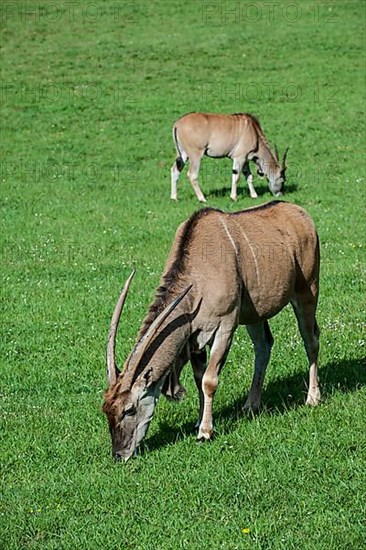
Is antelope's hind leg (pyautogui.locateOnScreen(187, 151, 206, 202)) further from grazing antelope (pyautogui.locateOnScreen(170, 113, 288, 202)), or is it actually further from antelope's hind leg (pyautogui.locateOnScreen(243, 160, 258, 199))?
antelope's hind leg (pyautogui.locateOnScreen(243, 160, 258, 199))

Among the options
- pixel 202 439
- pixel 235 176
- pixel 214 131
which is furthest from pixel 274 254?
pixel 214 131

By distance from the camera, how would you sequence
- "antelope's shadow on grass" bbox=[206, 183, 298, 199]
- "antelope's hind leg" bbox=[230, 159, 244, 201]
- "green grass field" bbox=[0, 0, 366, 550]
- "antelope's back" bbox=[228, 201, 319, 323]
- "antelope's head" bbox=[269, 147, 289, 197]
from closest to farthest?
"green grass field" bbox=[0, 0, 366, 550]
"antelope's back" bbox=[228, 201, 319, 323]
"antelope's hind leg" bbox=[230, 159, 244, 201]
"antelope's head" bbox=[269, 147, 289, 197]
"antelope's shadow on grass" bbox=[206, 183, 298, 199]

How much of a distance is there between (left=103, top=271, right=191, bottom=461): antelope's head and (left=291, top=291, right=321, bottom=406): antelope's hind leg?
1.68 metres

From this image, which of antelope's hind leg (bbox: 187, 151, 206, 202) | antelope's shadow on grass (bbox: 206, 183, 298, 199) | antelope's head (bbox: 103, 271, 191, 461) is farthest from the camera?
antelope's shadow on grass (bbox: 206, 183, 298, 199)

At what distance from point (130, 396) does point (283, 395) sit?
198 cm

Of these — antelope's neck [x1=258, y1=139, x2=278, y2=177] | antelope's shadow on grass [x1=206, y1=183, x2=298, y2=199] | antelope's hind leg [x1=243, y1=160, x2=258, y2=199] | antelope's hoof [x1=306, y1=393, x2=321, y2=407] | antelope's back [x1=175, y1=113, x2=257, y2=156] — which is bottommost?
antelope's shadow on grass [x1=206, y1=183, x2=298, y2=199]

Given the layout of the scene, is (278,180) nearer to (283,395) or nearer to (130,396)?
(283,395)

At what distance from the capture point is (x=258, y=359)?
8336 mm

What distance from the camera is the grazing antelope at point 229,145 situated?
19734 millimetres

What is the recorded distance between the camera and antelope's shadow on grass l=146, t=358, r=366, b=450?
25.2ft

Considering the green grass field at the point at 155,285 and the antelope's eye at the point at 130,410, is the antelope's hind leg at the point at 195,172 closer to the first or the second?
the green grass field at the point at 155,285

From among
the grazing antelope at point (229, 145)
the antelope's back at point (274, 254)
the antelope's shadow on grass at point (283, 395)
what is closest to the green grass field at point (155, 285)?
the antelope's shadow on grass at point (283, 395)

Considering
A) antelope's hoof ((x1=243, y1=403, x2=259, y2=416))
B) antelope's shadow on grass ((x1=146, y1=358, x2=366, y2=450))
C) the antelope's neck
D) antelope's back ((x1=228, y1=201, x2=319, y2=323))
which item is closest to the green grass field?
antelope's shadow on grass ((x1=146, y1=358, x2=366, y2=450))

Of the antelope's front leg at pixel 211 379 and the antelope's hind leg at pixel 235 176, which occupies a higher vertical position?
the antelope's front leg at pixel 211 379
